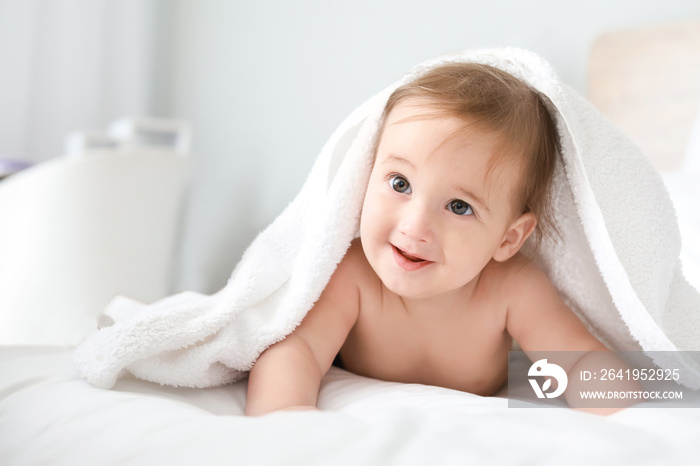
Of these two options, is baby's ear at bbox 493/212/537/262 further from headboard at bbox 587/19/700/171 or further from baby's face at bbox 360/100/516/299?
headboard at bbox 587/19/700/171

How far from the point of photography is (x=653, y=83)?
1428mm

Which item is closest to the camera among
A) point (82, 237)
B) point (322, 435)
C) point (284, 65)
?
point (322, 435)

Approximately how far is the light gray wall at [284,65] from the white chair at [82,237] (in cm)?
41

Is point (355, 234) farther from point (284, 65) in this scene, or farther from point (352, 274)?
point (284, 65)

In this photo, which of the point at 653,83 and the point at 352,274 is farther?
the point at 653,83

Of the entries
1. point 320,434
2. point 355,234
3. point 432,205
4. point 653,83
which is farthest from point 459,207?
point 653,83

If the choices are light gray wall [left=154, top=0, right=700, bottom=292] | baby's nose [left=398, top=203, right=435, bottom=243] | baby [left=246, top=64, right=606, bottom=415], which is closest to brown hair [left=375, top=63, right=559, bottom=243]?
baby [left=246, top=64, right=606, bottom=415]

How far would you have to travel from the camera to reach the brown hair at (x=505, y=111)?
73 centimetres

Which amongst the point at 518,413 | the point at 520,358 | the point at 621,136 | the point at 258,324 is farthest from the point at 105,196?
the point at 518,413

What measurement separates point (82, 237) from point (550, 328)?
1.10 metres

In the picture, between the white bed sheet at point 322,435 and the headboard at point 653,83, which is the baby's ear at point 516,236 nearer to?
the white bed sheet at point 322,435

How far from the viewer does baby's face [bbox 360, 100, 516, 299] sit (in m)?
0.71

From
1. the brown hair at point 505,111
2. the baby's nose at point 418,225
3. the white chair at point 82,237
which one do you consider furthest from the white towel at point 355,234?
the white chair at point 82,237

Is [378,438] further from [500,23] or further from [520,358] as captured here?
[500,23]
